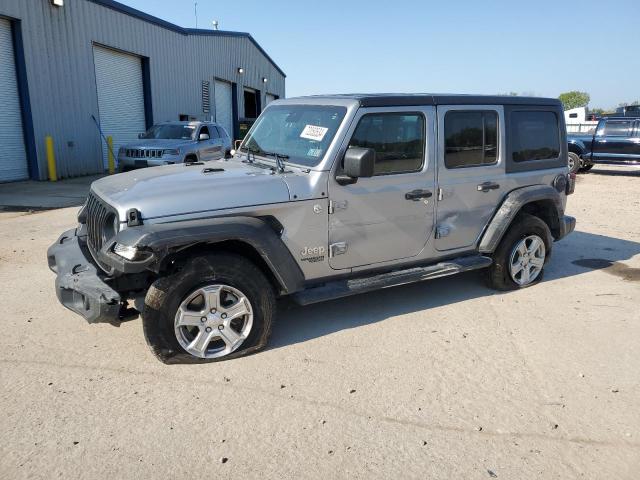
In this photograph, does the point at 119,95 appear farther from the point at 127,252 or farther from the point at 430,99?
the point at 127,252

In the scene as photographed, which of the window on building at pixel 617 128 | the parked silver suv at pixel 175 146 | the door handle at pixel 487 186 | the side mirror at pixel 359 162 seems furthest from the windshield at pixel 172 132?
the window on building at pixel 617 128

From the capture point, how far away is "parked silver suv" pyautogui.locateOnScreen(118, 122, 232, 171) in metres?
11.9

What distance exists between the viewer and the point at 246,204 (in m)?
3.49

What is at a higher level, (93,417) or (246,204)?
(246,204)

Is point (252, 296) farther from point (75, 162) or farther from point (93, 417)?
point (75, 162)

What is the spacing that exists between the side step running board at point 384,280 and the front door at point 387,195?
0.14 meters

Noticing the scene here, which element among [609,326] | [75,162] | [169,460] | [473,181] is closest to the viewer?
[169,460]

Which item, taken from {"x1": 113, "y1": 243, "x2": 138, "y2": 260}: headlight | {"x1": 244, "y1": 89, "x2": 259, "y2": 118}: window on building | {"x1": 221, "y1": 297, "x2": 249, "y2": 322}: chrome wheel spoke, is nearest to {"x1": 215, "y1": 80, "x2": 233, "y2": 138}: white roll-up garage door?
{"x1": 244, "y1": 89, "x2": 259, "y2": 118}: window on building

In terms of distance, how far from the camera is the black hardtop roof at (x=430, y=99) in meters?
4.04

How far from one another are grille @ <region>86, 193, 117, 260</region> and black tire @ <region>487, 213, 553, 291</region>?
138 inches

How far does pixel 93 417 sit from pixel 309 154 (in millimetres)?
2340

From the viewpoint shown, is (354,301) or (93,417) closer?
(93,417)

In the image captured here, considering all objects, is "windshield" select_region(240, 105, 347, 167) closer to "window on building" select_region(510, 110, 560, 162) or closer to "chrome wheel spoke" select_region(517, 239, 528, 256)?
"window on building" select_region(510, 110, 560, 162)

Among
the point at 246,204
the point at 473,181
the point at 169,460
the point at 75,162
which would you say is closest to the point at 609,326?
the point at 473,181
